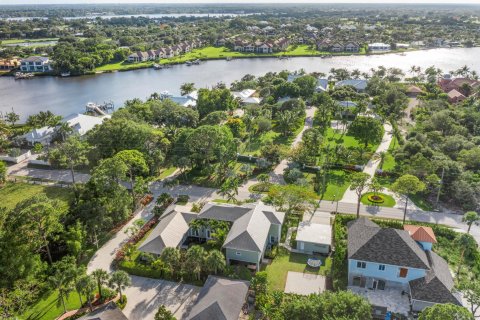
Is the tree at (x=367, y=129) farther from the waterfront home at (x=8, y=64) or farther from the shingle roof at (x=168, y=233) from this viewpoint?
the waterfront home at (x=8, y=64)

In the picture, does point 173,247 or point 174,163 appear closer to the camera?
point 173,247

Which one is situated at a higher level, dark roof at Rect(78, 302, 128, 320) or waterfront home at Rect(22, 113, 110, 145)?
waterfront home at Rect(22, 113, 110, 145)

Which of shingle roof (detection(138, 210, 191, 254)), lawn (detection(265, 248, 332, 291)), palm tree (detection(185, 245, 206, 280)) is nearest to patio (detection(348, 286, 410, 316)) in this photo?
lawn (detection(265, 248, 332, 291))

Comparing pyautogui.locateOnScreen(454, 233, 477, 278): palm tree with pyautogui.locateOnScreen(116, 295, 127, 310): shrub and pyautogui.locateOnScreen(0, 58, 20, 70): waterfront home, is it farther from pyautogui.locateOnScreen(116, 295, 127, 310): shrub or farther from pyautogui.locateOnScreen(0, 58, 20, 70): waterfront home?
pyautogui.locateOnScreen(0, 58, 20, 70): waterfront home

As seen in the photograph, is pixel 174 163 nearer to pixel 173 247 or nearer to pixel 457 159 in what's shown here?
pixel 173 247

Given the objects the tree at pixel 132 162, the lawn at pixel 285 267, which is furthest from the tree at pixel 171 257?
the tree at pixel 132 162

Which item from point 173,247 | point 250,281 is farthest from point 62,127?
point 250,281

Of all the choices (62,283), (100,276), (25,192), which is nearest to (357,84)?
(25,192)
